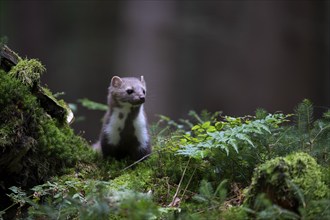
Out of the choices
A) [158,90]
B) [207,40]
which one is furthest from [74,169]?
[207,40]

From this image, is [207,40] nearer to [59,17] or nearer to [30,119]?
[59,17]

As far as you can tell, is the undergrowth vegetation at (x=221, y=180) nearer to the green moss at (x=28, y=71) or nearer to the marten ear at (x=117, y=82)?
the green moss at (x=28, y=71)

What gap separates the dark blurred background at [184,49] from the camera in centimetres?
1280

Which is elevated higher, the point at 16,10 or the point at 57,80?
the point at 16,10

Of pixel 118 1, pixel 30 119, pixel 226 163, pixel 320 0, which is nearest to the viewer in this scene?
pixel 226 163

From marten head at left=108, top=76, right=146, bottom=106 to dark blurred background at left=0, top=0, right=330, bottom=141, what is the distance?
8.48 feet

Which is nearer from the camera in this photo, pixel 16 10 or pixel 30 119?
pixel 30 119

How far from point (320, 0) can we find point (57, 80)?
31.8 ft

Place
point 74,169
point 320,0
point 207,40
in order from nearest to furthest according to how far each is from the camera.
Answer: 1. point 74,169
2. point 320,0
3. point 207,40

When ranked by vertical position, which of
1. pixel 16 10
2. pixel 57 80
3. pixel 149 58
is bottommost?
pixel 57 80

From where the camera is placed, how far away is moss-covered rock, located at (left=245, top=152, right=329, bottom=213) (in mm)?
3525

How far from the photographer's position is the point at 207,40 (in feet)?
52.5

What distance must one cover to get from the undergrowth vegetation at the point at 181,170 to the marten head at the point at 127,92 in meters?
0.76

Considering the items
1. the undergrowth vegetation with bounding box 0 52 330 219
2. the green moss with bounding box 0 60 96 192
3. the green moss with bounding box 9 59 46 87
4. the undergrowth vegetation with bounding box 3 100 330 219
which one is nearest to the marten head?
the undergrowth vegetation with bounding box 0 52 330 219
